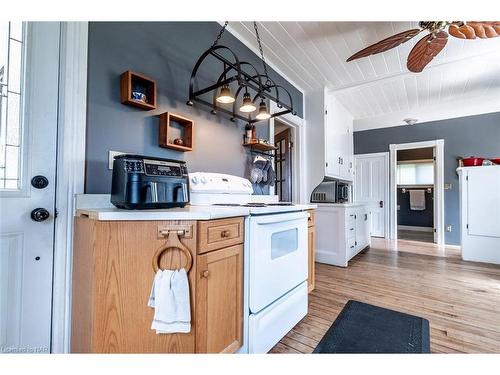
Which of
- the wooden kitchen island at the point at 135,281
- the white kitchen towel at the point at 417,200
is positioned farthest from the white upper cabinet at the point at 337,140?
the white kitchen towel at the point at 417,200

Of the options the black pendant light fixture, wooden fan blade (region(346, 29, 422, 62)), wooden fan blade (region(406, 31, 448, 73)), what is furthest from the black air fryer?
wooden fan blade (region(406, 31, 448, 73))

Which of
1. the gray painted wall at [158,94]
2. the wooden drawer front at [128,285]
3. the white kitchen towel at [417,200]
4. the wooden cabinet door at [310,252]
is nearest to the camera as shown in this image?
the wooden drawer front at [128,285]

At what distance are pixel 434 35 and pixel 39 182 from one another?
2.82 metres

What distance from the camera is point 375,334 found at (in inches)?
45.3

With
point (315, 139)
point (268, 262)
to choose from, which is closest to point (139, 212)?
point (268, 262)

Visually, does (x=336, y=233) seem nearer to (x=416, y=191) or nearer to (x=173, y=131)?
(x=173, y=131)

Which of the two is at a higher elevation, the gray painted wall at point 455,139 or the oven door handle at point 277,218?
the gray painted wall at point 455,139

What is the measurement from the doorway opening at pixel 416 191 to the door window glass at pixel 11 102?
24.0 ft

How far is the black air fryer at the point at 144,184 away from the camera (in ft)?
3.69

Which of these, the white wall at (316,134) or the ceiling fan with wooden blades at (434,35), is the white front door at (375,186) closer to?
the white wall at (316,134)
